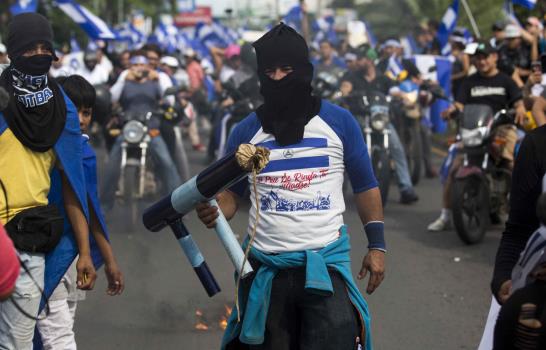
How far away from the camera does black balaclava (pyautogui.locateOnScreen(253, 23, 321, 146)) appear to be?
4371mm

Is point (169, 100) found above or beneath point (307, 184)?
beneath

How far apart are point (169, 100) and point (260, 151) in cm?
831

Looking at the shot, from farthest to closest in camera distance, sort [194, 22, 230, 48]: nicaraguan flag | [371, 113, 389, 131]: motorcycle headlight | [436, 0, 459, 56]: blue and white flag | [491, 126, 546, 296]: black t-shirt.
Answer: [194, 22, 230, 48]: nicaraguan flag
[436, 0, 459, 56]: blue and white flag
[371, 113, 389, 131]: motorcycle headlight
[491, 126, 546, 296]: black t-shirt

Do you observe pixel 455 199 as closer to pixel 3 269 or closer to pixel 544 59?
pixel 544 59

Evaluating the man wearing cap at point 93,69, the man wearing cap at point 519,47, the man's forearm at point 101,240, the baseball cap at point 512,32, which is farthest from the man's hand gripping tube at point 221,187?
the man wearing cap at point 93,69

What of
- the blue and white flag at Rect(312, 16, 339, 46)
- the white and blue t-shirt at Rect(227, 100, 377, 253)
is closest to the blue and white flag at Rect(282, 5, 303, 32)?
the blue and white flag at Rect(312, 16, 339, 46)

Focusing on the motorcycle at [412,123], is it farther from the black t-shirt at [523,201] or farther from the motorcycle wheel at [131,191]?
the black t-shirt at [523,201]

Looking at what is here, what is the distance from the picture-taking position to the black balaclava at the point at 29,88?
4.42 m

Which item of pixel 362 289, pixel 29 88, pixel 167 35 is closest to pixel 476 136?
pixel 362 289

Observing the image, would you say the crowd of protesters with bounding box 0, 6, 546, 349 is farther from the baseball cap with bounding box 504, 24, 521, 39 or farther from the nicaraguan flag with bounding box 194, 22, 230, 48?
the nicaraguan flag with bounding box 194, 22, 230, 48

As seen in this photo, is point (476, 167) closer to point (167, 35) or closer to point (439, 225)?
point (439, 225)

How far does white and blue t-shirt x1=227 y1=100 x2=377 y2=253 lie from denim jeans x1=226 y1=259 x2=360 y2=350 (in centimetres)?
14

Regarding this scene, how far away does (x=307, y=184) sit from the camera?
172 inches

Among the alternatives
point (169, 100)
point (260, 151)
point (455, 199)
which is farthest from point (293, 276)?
point (169, 100)
